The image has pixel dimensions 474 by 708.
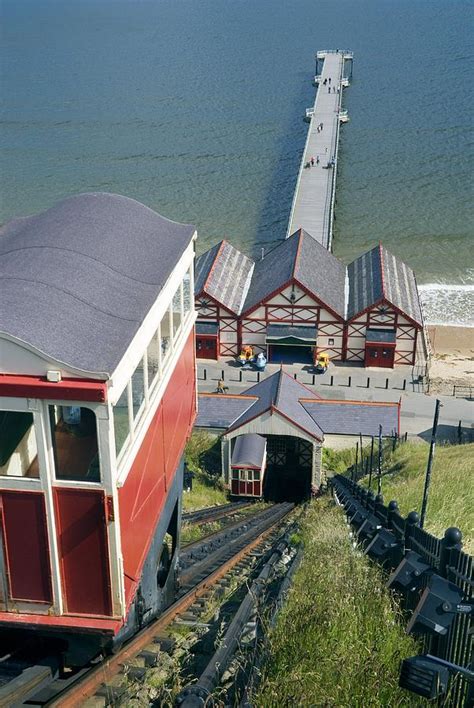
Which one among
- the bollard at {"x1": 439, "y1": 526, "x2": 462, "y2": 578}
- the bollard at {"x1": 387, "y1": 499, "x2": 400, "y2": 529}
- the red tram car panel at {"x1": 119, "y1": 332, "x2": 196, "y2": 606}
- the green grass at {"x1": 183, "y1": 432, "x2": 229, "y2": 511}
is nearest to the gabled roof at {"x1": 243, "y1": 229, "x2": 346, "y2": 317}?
the green grass at {"x1": 183, "y1": 432, "x2": 229, "y2": 511}

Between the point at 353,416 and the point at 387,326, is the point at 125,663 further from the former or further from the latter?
the point at 387,326

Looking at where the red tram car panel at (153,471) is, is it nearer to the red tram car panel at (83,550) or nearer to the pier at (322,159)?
the red tram car panel at (83,550)

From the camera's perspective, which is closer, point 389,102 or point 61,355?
point 61,355

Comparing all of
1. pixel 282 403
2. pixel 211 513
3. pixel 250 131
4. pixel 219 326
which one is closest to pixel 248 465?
pixel 282 403

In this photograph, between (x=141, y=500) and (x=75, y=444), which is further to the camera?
(x=141, y=500)

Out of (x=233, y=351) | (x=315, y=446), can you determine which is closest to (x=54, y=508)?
(x=315, y=446)

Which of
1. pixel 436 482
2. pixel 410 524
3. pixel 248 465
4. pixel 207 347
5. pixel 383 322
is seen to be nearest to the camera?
pixel 410 524

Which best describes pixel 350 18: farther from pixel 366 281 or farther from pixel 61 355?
pixel 61 355

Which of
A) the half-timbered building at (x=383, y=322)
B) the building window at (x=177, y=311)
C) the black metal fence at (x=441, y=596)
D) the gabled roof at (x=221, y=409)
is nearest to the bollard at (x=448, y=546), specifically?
the black metal fence at (x=441, y=596)
